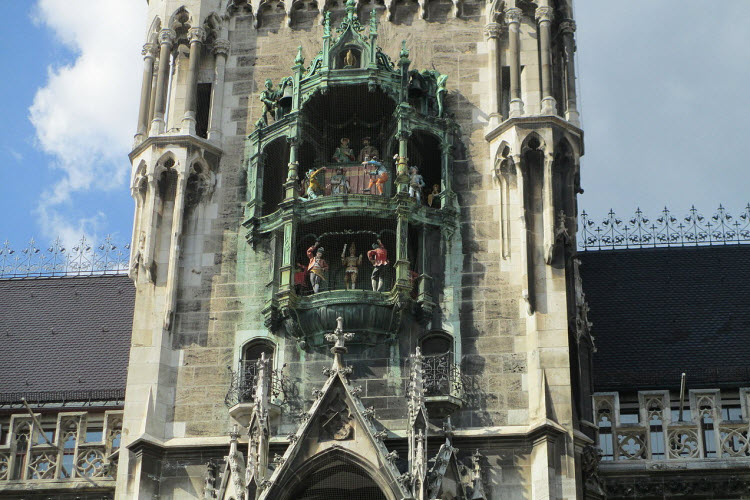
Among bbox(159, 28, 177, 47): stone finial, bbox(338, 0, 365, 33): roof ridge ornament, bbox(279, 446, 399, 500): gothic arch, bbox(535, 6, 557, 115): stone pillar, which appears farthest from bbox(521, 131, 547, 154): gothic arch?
bbox(159, 28, 177, 47): stone finial

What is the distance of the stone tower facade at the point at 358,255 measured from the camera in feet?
84.3

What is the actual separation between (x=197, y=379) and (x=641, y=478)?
7.53 m

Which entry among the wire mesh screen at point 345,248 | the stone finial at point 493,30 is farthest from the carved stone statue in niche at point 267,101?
the stone finial at point 493,30

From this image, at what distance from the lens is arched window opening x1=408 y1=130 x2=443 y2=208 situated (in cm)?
2880

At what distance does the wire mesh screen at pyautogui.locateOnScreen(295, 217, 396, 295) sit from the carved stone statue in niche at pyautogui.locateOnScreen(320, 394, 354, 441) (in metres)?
2.67

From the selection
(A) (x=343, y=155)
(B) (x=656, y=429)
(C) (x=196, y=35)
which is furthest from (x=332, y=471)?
(C) (x=196, y=35)

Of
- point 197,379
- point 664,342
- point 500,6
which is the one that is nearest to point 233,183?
point 197,379

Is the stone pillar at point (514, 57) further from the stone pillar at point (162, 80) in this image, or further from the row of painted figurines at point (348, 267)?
the stone pillar at point (162, 80)

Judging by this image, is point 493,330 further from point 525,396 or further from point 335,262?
point 335,262

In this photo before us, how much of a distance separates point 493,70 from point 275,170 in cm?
428

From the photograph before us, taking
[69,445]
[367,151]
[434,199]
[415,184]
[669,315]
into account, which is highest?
[367,151]

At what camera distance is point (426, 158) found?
95.7 ft

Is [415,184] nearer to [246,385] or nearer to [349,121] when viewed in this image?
[349,121]

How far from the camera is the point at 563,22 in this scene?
30016mm
